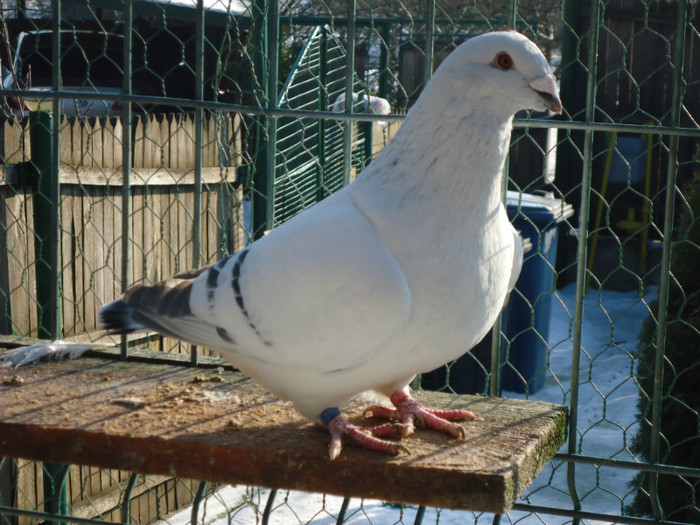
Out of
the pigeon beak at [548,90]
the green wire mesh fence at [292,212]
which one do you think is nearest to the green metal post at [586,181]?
the green wire mesh fence at [292,212]

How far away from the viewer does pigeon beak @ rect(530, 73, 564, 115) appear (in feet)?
5.66

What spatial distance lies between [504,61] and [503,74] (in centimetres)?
3

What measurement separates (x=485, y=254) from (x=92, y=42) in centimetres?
801

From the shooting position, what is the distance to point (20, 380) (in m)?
2.32

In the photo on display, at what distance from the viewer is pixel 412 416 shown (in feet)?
6.55

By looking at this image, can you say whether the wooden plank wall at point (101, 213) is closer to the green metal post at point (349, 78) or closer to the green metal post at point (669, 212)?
the green metal post at point (349, 78)

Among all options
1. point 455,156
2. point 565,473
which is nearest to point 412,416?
point 455,156

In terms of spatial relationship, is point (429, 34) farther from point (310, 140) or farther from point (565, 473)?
point (310, 140)

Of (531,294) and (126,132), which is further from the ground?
(126,132)

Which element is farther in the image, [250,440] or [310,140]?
[310,140]

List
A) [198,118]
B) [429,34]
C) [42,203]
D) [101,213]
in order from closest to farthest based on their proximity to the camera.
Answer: [429,34] < [198,118] < [42,203] < [101,213]

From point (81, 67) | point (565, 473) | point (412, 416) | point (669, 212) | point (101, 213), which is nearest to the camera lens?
point (412, 416)

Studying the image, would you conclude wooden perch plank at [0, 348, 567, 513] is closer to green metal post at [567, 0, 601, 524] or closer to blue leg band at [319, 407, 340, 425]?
blue leg band at [319, 407, 340, 425]

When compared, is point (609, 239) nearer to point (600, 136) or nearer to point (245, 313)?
point (600, 136)
